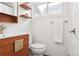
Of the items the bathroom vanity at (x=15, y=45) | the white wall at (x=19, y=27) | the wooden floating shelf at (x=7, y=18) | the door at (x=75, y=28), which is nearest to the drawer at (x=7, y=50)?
the bathroom vanity at (x=15, y=45)

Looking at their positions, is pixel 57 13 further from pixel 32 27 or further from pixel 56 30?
pixel 32 27

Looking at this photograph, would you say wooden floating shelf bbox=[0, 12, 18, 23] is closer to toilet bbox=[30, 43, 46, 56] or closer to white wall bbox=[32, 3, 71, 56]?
white wall bbox=[32, 3, 71, 56]

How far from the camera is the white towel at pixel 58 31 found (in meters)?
1.36

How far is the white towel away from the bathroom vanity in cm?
37

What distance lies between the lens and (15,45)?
116cm

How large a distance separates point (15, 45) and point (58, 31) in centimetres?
58

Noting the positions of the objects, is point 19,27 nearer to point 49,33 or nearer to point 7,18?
point 7,18

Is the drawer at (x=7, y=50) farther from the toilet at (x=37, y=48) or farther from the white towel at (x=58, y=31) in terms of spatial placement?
the white towel at (x=58, y=31)

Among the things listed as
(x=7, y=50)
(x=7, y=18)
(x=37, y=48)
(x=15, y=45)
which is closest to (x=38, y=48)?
(x=37, y=48)

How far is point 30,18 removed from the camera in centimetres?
134

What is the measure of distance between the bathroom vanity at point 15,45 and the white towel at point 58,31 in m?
0.37

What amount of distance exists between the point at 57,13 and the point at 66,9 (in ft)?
0.44

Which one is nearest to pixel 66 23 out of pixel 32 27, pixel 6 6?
pixel 32 27

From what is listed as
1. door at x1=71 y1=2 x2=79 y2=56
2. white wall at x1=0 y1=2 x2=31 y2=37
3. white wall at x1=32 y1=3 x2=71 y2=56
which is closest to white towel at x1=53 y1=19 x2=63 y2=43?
white wall at x1=32 y1=3 x2=71 y2=56
